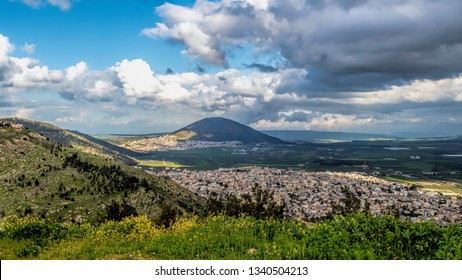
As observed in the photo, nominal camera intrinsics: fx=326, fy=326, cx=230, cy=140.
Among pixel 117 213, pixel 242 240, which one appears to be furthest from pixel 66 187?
pixel 242 240

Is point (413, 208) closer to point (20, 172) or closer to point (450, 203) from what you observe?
point (450, 203)

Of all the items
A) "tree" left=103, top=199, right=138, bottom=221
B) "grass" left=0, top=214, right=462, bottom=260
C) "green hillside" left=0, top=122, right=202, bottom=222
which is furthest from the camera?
"green hillside" left=0, top=122, right=202, bottom=222

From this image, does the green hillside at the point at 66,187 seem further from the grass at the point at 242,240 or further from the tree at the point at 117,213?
the grass at the point at 242,240

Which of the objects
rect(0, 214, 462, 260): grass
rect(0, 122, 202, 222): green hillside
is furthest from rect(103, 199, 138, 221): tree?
rect(0, 122, 202, 222): green hillside

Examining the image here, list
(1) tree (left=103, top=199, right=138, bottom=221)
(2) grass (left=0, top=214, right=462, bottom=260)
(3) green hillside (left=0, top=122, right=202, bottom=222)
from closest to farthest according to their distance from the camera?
(2) grass (left=0, top=214, right=462, bottom=260)
(1) tree (left=103, top=199, right=138, bottom=221)
(3) green hillside (left=0, top=122, right=202, bottom=222)

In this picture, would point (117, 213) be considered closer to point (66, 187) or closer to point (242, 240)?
point (242, 240)

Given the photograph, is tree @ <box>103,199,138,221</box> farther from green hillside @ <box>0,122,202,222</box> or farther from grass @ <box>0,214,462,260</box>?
green hillside @ <box>0,122,202,222</box>
